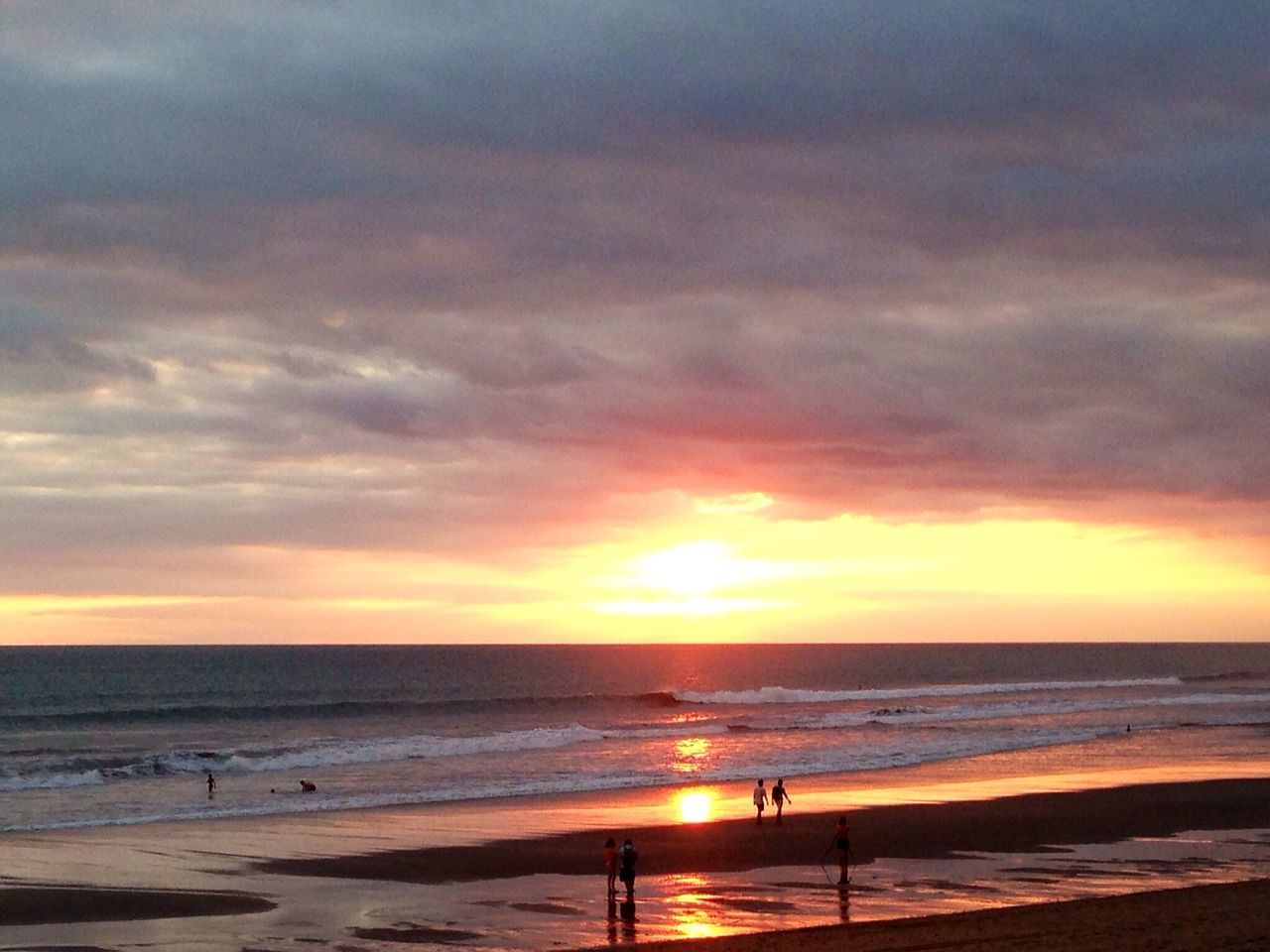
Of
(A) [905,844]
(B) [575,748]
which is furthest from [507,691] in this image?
(A) [905,844]

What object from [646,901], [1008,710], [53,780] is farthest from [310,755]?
[1008,710]

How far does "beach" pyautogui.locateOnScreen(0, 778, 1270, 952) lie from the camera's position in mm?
19344

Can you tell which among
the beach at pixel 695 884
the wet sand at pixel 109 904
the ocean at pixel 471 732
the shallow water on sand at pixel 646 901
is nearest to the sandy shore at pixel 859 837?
the beach at pixel 695 884

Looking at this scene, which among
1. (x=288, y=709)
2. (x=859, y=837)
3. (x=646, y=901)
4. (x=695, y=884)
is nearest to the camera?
(x=646, y=901)

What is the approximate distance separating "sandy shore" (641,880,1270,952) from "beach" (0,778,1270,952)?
0.05 metres

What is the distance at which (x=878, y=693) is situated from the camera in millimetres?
108312

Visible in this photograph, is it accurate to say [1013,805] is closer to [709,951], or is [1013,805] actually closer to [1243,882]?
[1243,882]

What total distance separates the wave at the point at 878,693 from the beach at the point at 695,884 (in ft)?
214

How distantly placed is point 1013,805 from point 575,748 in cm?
2367

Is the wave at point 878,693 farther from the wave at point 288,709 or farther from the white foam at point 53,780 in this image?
the white foam at point 53,780

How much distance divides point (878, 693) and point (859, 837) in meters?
80.7

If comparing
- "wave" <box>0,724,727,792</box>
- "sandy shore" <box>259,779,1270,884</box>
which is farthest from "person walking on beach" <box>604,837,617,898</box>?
"wave" <box>0,724,727,792</box>

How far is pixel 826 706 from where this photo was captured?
88750 mm

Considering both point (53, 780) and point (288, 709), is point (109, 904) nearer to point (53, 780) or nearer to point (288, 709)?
point (53, 780)
